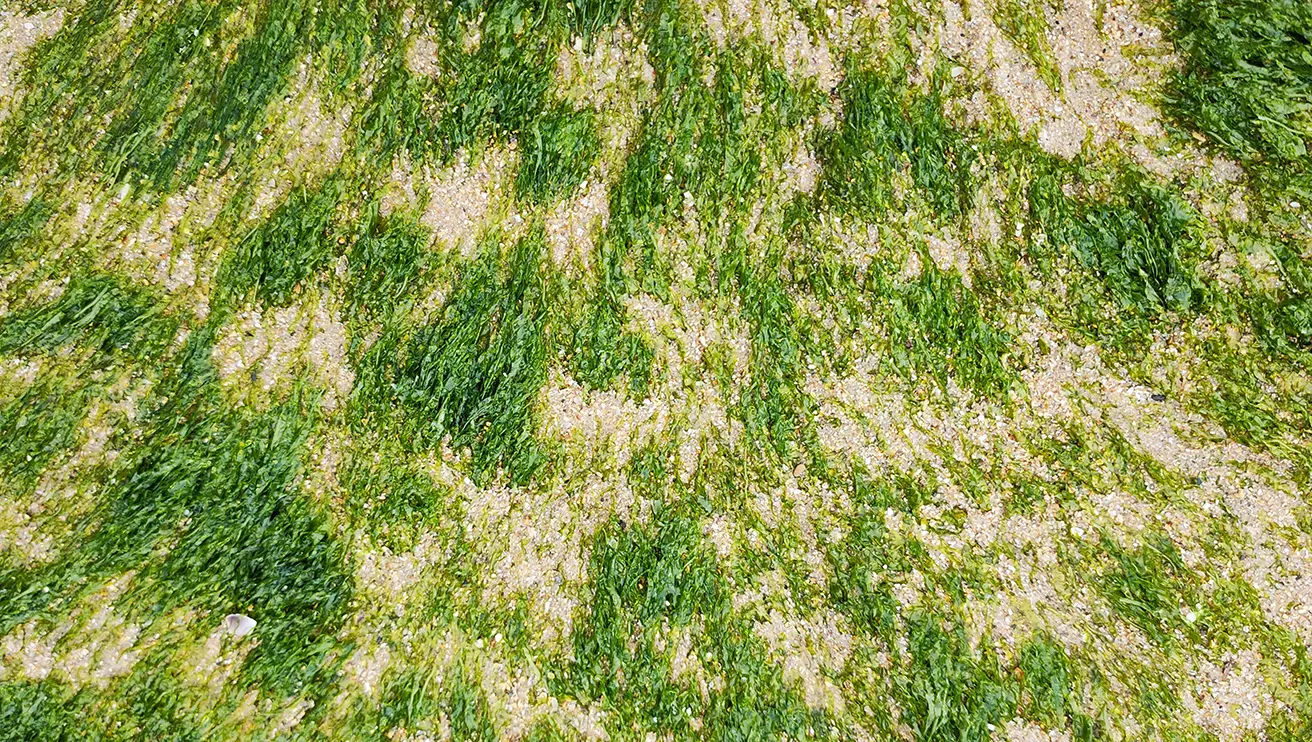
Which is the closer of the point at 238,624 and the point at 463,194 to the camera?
the point at 238,624

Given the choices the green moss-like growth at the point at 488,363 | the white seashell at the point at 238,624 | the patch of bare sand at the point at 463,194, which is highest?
the patch of bare sand at the point at 463,194

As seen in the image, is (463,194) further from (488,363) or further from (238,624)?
(238,624)

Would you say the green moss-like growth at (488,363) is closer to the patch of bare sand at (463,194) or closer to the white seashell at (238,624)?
the patch of bare sand at (463,194)

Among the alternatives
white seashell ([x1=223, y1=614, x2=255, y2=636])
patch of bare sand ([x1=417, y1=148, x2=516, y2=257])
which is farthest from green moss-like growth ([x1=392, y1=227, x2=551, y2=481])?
white seashell ([x1=223, y1=614, x2=255, y2=636])

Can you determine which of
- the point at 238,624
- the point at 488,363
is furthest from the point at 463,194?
the point at 238,624

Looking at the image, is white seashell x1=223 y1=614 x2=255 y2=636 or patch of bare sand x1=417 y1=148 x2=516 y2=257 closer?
white seashell x1=223 y1=614 x2=255 y2=636

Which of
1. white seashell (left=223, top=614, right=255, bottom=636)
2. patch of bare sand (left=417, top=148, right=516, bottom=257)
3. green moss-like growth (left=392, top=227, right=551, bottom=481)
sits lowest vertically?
white seashell (left=223, top=614, right=255, bottom=636)

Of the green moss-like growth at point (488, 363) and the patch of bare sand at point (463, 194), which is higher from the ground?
the patch of bare sand at point (463, 194)

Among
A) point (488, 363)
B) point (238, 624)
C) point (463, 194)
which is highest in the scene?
point (463, 194)

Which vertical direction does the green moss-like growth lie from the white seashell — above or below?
above

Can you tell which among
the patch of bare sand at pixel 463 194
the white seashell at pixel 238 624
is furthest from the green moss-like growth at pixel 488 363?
the white seashell at pixel 238 624

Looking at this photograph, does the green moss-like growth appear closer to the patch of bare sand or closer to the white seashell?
the patch of bare sand

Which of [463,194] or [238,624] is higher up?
[463,194]
